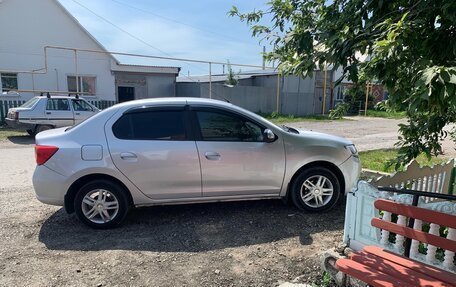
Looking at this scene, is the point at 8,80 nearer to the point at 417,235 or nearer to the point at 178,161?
the point at 178,161

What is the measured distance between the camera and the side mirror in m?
4.89

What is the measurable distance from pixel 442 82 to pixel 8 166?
944 cm

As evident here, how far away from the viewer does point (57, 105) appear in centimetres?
1359

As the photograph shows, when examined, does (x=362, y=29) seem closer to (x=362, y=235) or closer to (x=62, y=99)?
(x=362, y=235)

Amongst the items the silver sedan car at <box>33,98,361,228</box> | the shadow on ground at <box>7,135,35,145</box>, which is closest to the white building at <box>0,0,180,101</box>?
the shadow on ground at <box>7,135,35,145</box>

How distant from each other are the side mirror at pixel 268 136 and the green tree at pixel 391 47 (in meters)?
1.93

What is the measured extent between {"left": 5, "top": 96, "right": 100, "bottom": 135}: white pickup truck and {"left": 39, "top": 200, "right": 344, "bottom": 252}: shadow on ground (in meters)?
9.23

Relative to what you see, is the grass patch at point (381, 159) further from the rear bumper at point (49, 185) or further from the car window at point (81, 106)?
the car window at point (81, 106)

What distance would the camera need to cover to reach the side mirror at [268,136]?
4891 mm

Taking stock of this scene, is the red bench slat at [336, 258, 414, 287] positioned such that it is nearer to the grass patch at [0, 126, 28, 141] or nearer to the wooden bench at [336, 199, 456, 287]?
the wooden bench at [336, 199, 456, 287]

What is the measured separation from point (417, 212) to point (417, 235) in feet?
0.61

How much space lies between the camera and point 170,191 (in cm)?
474

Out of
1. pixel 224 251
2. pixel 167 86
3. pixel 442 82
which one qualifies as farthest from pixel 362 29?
pixel 167 86

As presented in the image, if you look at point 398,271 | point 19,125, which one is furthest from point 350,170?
point 19,125
